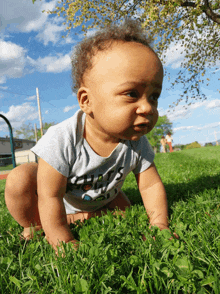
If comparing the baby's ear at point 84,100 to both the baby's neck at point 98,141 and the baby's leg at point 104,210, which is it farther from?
the baby's leg at point 104,210

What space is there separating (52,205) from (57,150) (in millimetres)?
418

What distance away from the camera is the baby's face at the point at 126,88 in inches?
64.9

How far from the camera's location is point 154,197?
217cm

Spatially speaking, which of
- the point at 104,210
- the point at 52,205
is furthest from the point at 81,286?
the point at 104,210

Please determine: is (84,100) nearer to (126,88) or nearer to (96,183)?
(126,88)

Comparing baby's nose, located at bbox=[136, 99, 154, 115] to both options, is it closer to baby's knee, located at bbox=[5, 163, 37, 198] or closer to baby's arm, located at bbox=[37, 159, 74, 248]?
baby's arm, located at bbox=[37, 159, 74, 248]

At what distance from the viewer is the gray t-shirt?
1.91 meters

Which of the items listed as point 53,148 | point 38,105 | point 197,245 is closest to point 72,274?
point 197,245

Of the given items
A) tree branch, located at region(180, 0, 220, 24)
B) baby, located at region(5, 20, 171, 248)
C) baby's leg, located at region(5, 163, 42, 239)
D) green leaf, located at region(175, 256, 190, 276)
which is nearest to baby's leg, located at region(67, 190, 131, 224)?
baby, located at region(5, 20, 171, 248)

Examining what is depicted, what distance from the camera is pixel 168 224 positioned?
2.00m

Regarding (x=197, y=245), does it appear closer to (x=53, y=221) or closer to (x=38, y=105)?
(x=53, y=221)

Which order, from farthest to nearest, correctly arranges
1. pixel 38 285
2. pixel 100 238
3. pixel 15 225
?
pixel 15 225 < pixel 100 238 < pixel 38 285

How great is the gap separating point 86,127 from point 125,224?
0.88 metres

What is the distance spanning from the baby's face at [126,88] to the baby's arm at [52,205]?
0.54 m
